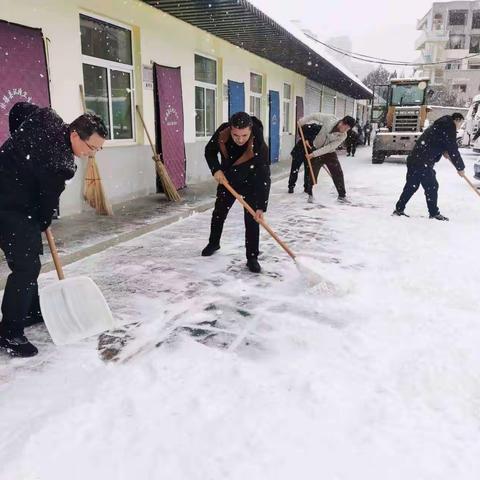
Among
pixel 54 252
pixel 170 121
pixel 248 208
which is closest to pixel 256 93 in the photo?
pixel 170 121

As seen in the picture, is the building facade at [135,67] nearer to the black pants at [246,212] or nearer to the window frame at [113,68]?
the window frame at [113,68]

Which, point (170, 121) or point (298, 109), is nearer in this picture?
point (170, 121)

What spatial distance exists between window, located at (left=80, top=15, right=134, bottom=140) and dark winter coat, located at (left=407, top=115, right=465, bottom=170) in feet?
14.4

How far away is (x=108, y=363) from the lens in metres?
2.55

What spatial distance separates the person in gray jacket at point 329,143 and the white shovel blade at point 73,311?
5.41 meters

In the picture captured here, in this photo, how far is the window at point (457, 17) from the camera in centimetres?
5459

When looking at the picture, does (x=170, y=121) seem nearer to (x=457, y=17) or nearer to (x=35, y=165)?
(x=35, y=165)

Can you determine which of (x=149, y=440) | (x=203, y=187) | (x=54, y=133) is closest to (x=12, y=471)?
(x=149, y=440)

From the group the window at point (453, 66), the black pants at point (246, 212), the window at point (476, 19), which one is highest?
the window at point (476, 19)

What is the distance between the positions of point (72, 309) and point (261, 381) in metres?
1.29

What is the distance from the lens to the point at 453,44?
55.6 meters

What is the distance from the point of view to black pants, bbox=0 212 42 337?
2.48 m

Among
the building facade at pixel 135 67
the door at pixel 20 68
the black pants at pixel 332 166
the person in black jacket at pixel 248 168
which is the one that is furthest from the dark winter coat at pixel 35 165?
the black pants at pixel 332 166

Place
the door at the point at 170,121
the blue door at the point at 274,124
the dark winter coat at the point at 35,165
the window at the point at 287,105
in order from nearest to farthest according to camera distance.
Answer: the dark winter coat at the point at 35,165 < the door at the point at 170,121 < the blue door at the point at 274,124 < the window at the point at 287,105
